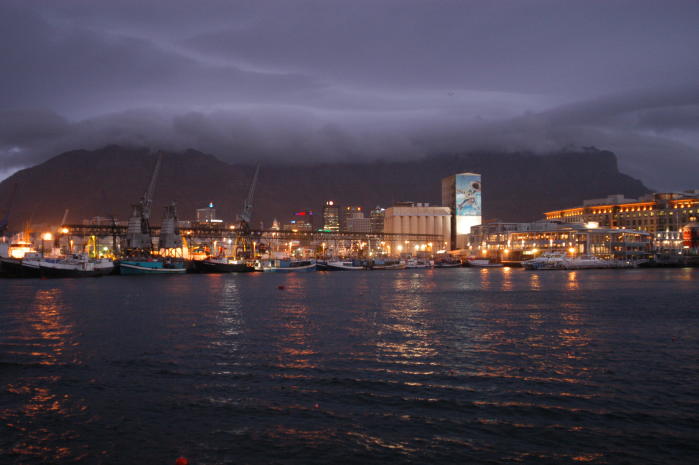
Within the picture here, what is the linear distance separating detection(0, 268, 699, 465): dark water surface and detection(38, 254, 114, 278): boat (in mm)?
66172

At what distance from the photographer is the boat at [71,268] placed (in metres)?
92.9

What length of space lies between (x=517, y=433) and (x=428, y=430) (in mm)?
2055

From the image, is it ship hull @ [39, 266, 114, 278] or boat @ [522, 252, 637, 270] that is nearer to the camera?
ship hull @ [39, 266, 114, 278]

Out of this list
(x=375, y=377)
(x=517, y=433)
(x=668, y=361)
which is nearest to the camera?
(x=517, y=433)

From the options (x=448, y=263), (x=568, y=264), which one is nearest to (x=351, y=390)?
(x=568, y=264)

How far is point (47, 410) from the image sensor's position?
1539 centimetres

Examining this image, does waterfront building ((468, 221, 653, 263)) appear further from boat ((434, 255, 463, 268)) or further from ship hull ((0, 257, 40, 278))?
ship hull ((0, 257, 40, 278))

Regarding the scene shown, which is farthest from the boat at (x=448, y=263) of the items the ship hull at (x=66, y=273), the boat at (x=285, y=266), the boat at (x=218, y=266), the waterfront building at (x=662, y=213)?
the ship hull at (x=66, y=273)

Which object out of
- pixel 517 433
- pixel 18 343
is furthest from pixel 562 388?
pixel 18 343

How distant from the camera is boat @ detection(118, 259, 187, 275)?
357 ft

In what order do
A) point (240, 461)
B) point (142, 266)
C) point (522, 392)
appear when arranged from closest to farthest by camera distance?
point (240, 461), point (522, 392), point (142, 266)

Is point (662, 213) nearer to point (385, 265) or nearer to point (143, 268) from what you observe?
point (385, 265)

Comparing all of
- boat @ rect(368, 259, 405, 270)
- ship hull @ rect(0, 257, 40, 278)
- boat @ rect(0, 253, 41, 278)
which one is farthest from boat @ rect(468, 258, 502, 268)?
ship hull @ rect(0, 257, 40, 278)

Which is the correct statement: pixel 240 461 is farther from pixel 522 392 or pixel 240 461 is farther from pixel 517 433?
pixel 522 392
